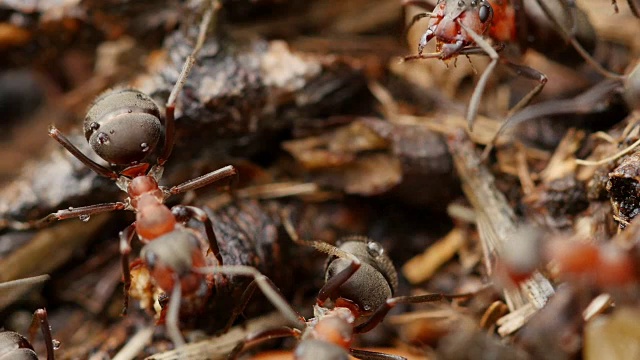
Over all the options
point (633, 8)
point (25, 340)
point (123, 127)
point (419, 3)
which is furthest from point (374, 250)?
point (633, 8)

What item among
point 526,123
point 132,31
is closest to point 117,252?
point 132,31

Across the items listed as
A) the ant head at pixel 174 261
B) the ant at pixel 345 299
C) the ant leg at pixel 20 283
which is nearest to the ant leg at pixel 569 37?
the ant at pixel 345 299

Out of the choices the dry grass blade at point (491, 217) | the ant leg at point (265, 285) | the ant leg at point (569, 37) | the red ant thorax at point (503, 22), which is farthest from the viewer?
the red ant thorax at point (503, 22)

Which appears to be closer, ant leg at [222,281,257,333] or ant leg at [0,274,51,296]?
ant leg at [222,281,257,333]

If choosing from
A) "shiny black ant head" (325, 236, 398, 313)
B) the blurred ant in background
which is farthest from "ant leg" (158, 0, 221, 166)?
Result: "shiny black ant head" (325, 236, 398, 313)

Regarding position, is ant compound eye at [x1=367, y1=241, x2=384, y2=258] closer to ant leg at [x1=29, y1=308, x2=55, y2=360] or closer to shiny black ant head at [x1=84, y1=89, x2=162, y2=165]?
shiny black ant head at [x1=84, y1=89, x2=162, y2=165]

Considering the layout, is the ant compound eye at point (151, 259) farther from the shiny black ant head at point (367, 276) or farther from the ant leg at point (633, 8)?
the ant leg at point (633, 8)
